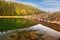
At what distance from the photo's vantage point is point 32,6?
3406 mm

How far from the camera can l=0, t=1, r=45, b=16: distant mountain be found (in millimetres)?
3398

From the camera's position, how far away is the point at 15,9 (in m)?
3.44

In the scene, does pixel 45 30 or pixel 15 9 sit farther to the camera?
pixel 15 9

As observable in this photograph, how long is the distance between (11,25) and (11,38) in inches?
12.6

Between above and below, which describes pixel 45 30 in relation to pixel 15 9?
below

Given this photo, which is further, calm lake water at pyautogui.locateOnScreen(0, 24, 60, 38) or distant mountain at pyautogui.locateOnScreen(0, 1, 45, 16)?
distant mountain at pyautogui.locateOnScreen(0, 1, 45, 16)

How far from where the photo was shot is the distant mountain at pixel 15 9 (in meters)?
3.40

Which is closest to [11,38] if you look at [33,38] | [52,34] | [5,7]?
[33,38]

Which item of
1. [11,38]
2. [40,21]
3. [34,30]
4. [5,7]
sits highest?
[5,7]

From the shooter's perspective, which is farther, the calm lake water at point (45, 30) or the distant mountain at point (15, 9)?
the distant mountain at point (15, 9)

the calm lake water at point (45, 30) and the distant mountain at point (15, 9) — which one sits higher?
the distant mountain at point (15, 9)

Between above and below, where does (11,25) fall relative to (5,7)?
below

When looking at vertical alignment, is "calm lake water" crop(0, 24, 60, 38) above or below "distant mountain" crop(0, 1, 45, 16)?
below

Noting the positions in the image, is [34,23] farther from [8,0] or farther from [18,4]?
[8,0]
